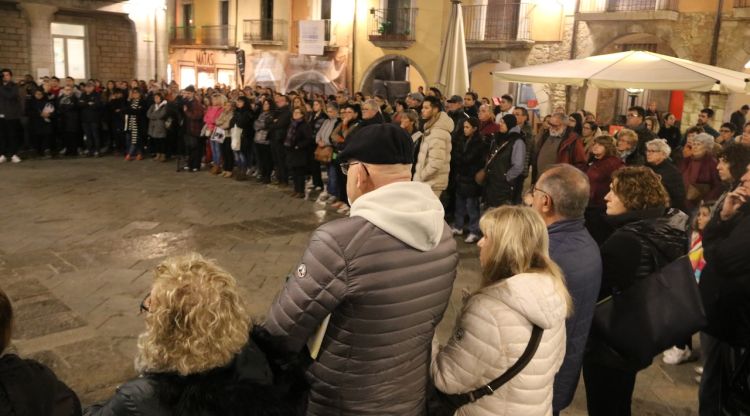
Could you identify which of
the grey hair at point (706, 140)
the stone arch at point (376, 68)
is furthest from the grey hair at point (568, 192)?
the stone arch at point (376, 68)

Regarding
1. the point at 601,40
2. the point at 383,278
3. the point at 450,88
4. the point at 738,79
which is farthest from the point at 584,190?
the point at 601,40

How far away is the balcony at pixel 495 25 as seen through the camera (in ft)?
63.0

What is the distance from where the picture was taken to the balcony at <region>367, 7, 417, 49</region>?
21734 millimetres

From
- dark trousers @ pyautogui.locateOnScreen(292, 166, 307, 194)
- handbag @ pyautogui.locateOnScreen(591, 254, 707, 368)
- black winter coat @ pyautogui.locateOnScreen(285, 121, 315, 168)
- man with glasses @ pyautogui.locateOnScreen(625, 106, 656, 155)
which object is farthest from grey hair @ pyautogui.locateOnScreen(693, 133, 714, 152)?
dark trousers @ pyautogui.locateOnScreen(292, 166, 307, 194)

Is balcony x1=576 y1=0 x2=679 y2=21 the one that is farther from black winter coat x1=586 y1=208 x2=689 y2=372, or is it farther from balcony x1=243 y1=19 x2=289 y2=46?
black winter coat x1=586 y1=208 x2=689 y2=372

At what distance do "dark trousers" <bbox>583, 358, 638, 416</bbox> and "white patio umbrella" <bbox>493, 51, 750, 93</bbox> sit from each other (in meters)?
4.78

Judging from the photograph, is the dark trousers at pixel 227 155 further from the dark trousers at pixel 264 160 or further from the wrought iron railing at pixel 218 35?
the wrought iron railing at pixel 218 35

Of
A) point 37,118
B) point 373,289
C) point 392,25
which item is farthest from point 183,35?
point 373,289

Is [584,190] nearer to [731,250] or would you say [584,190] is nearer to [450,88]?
[731,250]

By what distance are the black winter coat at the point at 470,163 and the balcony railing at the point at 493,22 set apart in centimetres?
1276

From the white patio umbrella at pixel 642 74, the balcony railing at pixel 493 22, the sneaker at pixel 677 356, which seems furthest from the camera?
the balcony railing at pixel 493 22

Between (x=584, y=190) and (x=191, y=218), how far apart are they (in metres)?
6.50

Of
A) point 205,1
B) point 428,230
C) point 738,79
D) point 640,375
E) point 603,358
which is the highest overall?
point 205,1

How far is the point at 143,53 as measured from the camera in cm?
2012
